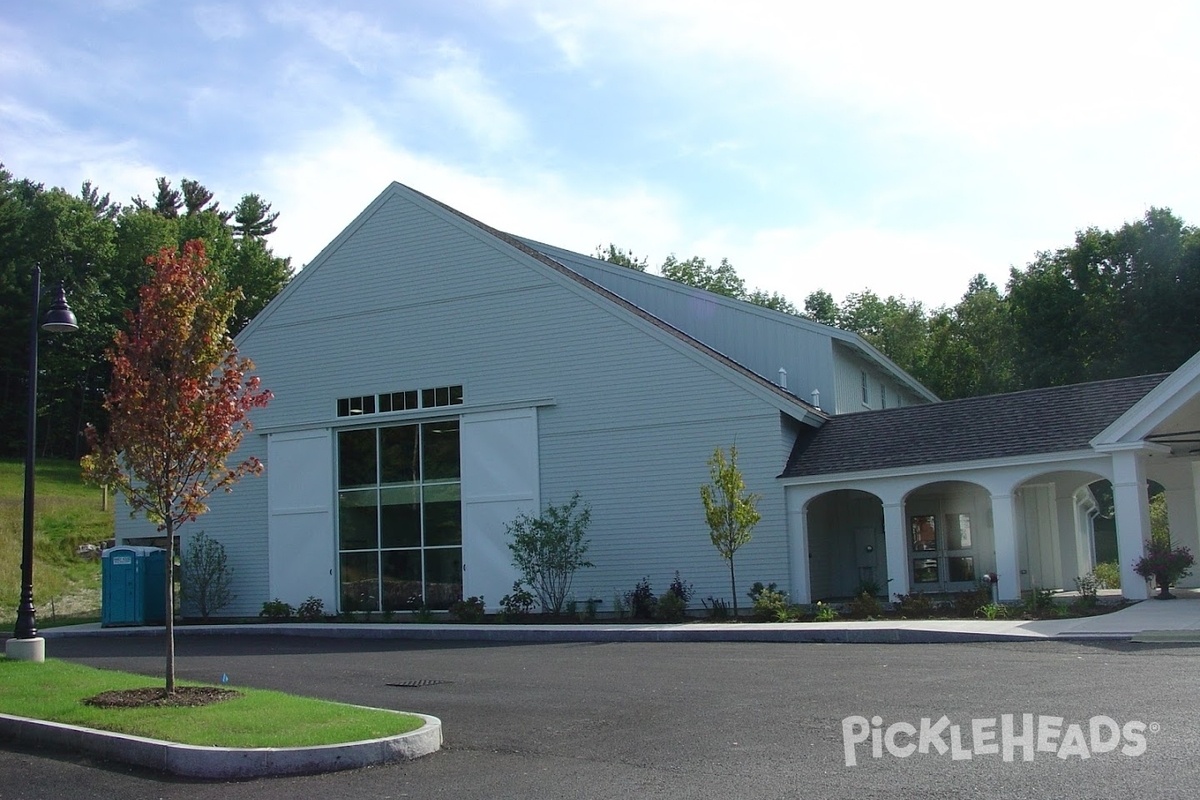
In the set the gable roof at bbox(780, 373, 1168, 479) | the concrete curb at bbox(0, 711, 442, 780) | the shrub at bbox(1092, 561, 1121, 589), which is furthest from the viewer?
the shrub at bbox(1092, 561, 1121, 589)

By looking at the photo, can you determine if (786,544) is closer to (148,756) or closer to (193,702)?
(193,702)

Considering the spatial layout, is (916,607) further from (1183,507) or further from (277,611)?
(277,611)

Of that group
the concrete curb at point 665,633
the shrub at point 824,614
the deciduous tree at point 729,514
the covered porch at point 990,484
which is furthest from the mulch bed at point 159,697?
the covered porch at point 990,484

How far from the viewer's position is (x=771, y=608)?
71.5ft

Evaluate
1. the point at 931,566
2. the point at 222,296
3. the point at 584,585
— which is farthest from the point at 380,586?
the point at 222,296

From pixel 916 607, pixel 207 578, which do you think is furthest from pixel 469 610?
pixel 916 607

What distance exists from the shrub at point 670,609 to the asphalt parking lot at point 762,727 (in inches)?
263

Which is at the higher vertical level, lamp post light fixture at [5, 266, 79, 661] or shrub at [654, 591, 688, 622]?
lamp post light fixture at [5, 266, 79, 661]

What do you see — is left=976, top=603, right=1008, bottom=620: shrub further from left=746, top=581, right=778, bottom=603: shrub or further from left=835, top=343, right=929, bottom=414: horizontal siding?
left=835, top=343, right=929, bottom=414: horizontal siding

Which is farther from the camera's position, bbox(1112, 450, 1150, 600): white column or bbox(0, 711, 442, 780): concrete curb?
bbox(1112, 450, 1150, 600): white column

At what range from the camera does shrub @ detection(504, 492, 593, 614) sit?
25.4 m

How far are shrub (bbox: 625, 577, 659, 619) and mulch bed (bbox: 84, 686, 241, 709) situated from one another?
12334mm

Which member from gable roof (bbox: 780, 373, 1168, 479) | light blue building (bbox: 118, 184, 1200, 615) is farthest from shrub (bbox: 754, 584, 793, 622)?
Answer: gable roof (bbox: 780, 373, 1168, 479)
